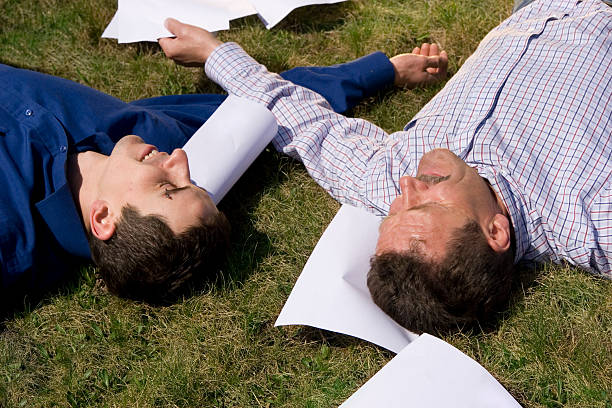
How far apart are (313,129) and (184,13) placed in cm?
104

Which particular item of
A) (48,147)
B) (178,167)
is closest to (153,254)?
(178,167)

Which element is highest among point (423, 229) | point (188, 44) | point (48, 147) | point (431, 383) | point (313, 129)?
point (188, 44)

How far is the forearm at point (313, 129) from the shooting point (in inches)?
112

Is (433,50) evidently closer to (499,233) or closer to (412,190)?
(412,190)

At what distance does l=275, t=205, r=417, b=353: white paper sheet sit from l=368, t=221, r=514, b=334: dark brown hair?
7cm

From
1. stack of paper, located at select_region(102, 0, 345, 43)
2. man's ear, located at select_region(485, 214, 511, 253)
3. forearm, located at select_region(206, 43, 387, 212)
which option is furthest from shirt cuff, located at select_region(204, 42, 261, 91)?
man's ear, located at select_region(485, 214, 511, 253)

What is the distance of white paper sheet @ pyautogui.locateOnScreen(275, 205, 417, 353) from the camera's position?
2385mm

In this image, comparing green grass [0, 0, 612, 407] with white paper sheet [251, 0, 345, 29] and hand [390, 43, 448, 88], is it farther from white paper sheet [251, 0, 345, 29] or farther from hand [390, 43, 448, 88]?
white paper sheet [251, 0, 345, 29]

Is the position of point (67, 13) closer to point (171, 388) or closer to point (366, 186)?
point (366, 186)

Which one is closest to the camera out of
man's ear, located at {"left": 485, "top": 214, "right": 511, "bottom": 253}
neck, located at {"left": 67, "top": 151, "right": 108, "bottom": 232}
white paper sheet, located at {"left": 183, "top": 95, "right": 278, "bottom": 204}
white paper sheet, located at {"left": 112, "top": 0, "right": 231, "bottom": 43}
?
man's ear, located at {"left": 485, "top": 214, "right": 511, "bottom": 253}

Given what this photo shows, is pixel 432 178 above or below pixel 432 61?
below

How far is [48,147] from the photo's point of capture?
263cm

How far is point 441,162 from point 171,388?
1.21m

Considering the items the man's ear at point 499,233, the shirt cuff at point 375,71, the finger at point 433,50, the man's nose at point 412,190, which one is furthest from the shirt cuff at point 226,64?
the man's ear at point 499,233
